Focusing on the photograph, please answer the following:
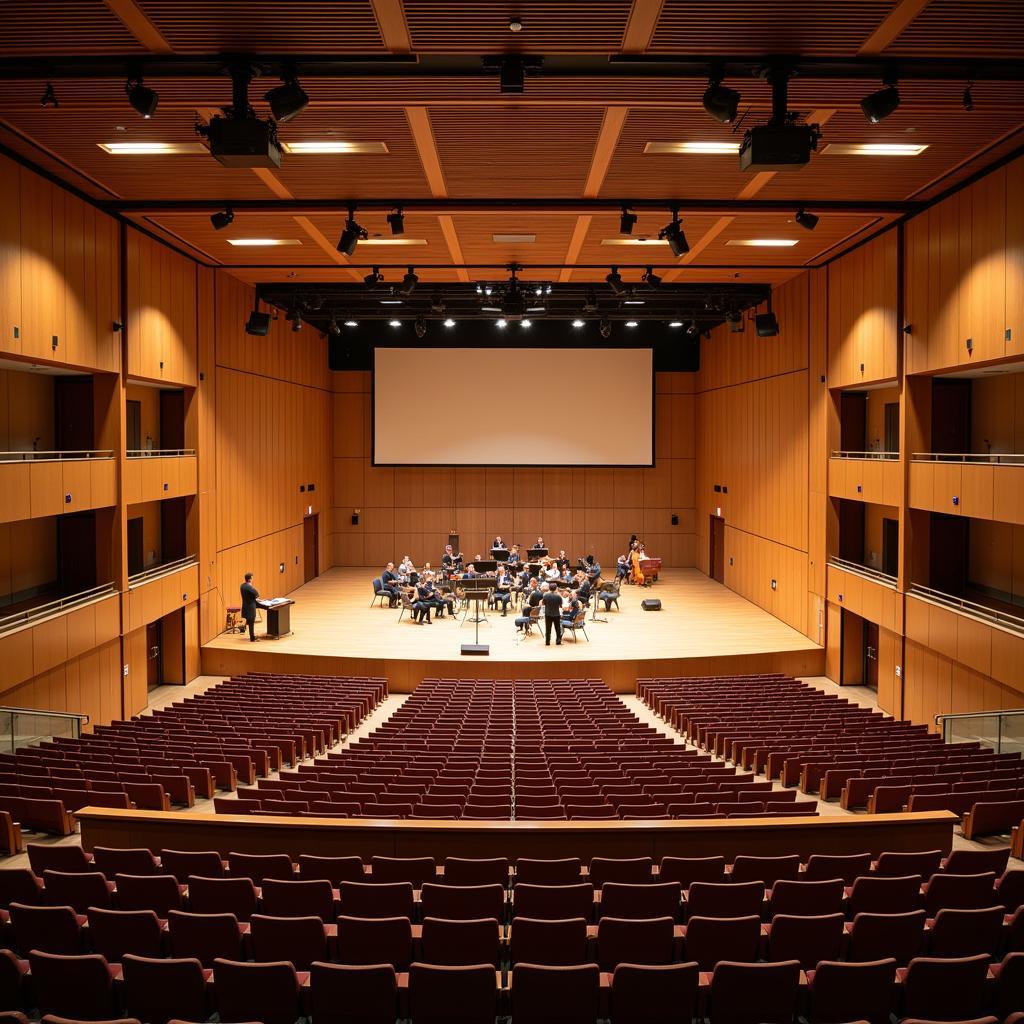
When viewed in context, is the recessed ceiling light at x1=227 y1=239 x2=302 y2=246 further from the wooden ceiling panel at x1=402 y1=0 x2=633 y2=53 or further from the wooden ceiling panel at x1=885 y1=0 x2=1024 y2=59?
the wooden ceiling panel at x1=885 y1=0 x2=1024 y2=59

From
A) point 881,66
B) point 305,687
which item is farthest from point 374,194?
point 305,687

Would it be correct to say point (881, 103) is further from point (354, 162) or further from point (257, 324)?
point (257, 324)

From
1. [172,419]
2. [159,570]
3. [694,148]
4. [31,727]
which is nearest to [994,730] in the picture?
[694,148]

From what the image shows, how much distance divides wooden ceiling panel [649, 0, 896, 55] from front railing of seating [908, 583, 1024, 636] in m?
7.49

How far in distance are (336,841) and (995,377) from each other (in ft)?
42.0

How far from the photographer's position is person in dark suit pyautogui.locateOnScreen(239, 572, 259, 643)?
55.7 feet

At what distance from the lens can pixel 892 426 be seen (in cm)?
1625

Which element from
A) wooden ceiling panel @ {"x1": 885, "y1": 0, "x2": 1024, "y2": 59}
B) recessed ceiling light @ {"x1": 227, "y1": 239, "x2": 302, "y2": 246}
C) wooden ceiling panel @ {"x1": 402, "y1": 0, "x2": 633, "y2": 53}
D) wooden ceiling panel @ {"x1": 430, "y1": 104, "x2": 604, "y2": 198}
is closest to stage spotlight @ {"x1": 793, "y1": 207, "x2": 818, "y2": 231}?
wooden ceiling panel @ {"x1": 430, "y1": 104, "x2": 604, "y2": 198}

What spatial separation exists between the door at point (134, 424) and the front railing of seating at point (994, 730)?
14.1 metres

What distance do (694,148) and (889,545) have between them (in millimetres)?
9423

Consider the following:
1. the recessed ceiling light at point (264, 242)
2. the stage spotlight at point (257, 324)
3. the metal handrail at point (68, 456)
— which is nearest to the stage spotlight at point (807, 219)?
the recessed ceiling light at point (264, 242)

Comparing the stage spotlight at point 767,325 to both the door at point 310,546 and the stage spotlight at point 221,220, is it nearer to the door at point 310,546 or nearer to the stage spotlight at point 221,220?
the stage spotlight at point 221,220

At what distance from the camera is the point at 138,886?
5.22 m

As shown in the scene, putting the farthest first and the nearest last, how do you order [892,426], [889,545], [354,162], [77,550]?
[889,545]
[892,426]
[77,550]
[354,162]
